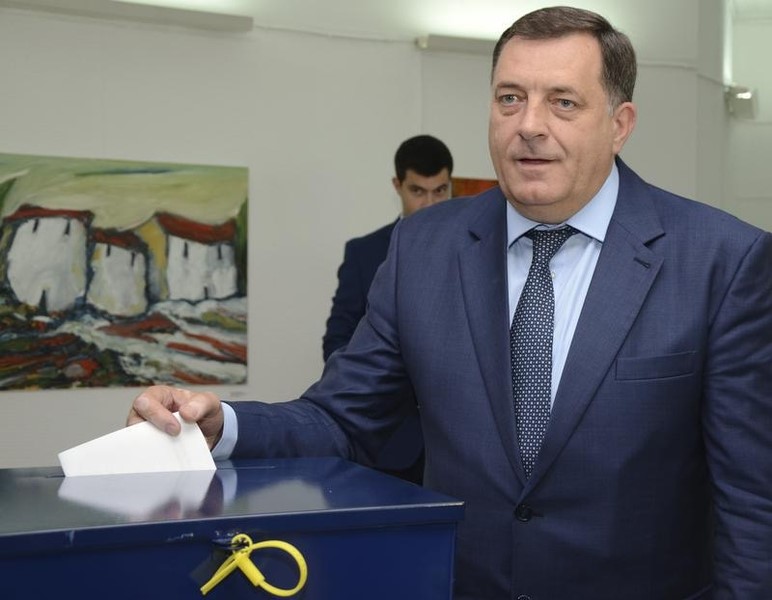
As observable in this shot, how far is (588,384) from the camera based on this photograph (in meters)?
1.73

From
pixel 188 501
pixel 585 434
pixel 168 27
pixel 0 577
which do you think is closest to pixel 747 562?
pixel 585 434

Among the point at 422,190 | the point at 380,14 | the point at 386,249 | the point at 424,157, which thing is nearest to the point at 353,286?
the point at 386,249

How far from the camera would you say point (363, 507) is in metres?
1.20

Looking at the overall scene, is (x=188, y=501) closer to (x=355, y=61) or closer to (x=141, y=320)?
(x=141, y=320)

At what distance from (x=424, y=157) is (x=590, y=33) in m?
2.75

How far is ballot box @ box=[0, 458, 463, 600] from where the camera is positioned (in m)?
1.07

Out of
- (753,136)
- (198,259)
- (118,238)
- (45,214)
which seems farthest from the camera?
(753,136)

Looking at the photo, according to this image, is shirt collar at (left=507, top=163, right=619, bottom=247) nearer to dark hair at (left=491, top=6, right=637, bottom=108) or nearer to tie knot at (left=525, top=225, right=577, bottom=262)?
tie knot at (left=525, top=225, right=577, bottom=262)

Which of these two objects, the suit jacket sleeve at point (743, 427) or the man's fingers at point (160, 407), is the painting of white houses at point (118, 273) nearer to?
the man's fingers at point (160, 407)

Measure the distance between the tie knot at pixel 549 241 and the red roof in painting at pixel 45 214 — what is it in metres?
3.95

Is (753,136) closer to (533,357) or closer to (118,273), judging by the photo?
(118,273)

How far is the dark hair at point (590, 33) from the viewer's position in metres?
1.86

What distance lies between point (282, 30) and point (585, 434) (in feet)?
14.9

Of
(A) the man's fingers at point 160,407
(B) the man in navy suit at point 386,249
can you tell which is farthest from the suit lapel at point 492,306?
(B) the man in navy suit at point 386,249
